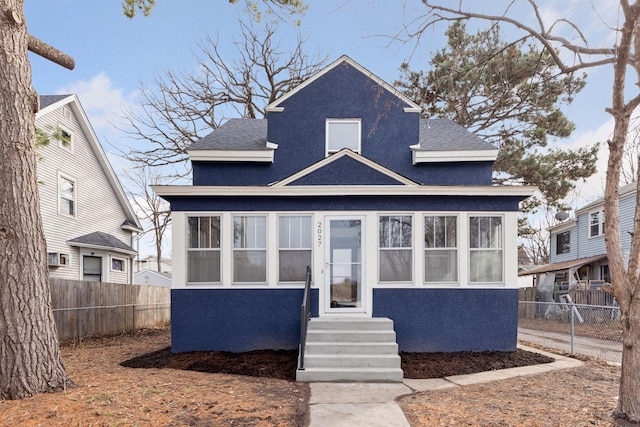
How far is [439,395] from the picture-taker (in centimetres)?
495

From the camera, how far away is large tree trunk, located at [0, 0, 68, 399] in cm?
425

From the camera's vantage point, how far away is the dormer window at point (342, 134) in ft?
29.6

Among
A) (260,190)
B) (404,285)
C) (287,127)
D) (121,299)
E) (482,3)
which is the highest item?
(482,3)

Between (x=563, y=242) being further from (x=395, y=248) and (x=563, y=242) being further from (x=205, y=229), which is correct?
(x=205, y=229)

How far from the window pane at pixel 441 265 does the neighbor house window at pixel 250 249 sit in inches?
122

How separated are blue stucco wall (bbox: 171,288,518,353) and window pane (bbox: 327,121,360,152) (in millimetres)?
3388

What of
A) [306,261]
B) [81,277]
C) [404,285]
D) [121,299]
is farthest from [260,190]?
[81,277]

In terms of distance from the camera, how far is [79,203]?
13.8 metres

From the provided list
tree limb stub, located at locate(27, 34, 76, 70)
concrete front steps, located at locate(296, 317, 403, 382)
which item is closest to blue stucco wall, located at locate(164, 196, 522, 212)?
concrete front steps, located at locate(296, 317, 403, 382)

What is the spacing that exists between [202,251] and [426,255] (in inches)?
167

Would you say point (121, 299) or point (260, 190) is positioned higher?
point (260, 190)

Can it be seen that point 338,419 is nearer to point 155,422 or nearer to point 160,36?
point 155,422

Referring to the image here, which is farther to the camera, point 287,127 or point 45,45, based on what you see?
point 287,127

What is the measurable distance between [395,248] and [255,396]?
12.9 ft
